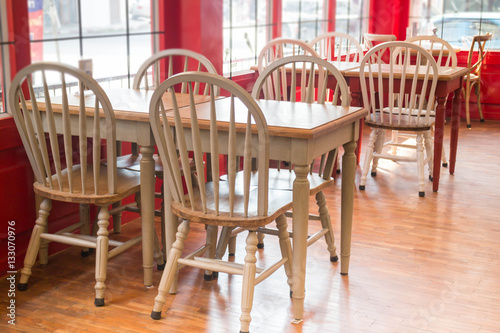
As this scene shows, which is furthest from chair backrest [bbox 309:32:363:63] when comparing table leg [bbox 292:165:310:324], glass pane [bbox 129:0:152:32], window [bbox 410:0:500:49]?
table leg [bbox 292:165:310:324]

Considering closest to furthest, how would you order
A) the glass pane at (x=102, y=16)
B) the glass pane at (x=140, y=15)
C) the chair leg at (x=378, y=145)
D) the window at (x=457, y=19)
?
1. the glass pane at (x=102, y=16)
2. the glass pane at (x=140, y=15)
3. the chair leg at (x=378, y=145)
4. the window at (x=457, y=19)

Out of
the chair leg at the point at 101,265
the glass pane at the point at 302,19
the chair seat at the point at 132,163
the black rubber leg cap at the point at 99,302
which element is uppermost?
the glass pane at the point at 302,19

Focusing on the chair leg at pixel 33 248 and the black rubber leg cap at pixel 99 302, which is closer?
the black rubber leg cap at pixel 99 302

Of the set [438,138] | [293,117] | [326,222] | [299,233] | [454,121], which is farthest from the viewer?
[454,121]

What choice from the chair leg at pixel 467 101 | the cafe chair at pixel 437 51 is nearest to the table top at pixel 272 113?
the cafe chair at pixel 437 51

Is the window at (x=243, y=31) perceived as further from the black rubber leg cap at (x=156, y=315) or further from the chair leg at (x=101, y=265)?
the black rubber leg cap at (x=156, y=315)

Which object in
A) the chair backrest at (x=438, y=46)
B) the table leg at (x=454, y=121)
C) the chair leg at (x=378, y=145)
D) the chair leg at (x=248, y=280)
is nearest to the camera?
the chair leg at (x=248, y=280)

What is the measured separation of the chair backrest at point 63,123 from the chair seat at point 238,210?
311 millimetres

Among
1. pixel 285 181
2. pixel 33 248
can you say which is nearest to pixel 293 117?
pixel 285 181

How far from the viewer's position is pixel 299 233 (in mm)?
1970

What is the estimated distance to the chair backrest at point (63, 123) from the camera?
1958 millimetres

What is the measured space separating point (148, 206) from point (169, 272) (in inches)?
10.7

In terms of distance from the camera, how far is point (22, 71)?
1.94 metres

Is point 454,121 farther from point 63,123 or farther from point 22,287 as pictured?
point 22,287
